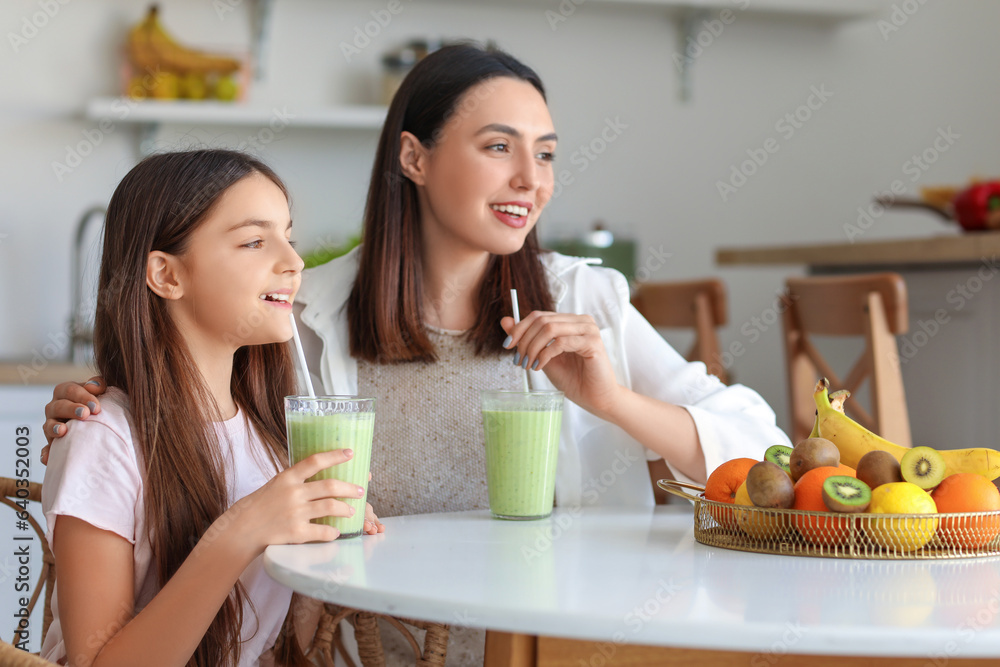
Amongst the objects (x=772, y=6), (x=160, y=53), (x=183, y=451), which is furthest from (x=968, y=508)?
(x=772, y=6)

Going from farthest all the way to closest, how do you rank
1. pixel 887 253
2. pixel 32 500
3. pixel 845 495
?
pixel 887 253 → pixel 32 500 → pixel 845 495

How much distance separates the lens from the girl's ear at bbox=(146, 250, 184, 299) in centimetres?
119

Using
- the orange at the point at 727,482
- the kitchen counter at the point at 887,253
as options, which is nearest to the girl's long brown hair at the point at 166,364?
the orange at the point at 727,482

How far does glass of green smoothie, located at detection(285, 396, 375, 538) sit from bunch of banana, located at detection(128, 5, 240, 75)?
2321 millimetres

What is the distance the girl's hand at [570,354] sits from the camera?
1.21m

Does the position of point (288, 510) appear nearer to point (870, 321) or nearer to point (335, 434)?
point (335, 434)

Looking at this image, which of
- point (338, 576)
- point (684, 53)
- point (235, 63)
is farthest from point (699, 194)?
point (338, 576)

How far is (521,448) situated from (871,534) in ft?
1.29

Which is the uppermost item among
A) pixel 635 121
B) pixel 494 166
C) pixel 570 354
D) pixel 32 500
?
pixel 635 121

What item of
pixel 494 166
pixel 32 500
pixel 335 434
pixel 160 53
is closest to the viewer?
pixel 335 434

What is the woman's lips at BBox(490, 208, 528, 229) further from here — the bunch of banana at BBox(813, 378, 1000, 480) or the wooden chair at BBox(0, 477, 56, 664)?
the wooden chair at BBox(0, 477, 56, 664)

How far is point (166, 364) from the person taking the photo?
1183 millimetres

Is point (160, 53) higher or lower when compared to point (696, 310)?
higher

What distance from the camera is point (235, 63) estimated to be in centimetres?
310
